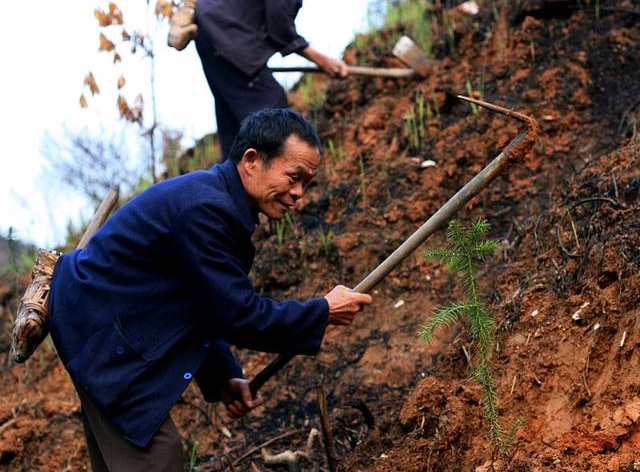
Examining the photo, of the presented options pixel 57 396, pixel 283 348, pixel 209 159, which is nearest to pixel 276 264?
pixel 57 396

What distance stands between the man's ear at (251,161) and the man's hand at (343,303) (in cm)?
52

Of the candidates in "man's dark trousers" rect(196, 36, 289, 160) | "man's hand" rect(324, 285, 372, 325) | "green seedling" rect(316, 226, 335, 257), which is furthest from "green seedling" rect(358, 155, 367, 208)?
"man's hand" rect(324, 285, 372, 325)

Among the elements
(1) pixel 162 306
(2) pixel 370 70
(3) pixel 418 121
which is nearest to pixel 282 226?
(3) pixel 418 121

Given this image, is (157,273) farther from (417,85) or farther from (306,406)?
(417,85)

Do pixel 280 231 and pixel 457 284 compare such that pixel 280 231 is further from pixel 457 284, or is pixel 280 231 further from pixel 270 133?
pixel 270 133

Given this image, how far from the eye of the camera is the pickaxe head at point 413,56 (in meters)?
6.52

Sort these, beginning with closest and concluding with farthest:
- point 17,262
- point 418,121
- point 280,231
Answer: point 280,231 → point 418,121 → point 17,262

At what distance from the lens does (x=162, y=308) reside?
3.03 meters

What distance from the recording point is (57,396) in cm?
569

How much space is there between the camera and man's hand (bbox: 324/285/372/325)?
10.6 ft

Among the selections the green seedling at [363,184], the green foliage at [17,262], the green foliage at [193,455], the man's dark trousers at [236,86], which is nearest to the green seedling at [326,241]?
the green seedling at [363,184]

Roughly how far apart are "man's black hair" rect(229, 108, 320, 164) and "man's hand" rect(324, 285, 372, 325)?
0.54 m

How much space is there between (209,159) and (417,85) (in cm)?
195

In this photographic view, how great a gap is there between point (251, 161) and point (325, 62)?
2.91 m
